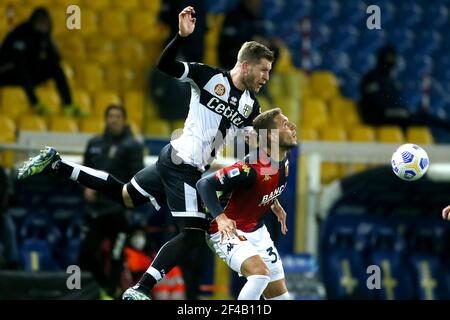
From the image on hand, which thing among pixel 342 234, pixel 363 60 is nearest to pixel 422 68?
pixel 363 60

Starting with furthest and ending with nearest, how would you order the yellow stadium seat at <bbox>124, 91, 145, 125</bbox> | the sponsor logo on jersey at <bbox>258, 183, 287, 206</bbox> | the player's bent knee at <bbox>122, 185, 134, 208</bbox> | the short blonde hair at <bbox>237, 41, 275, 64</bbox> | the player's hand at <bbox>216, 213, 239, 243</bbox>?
1. the yellow stadium seat at <bbox>124, 91, 145, 125</bbox>
2. the player's bent knee at <bbox>122, 185, 134, 208</bbox>
3. the short blonde hair at <bbox>237, 41, 275, 64</bbox>
4. the sponsor logo on jersey at <bbox>258, 183, 287, 206</bbox>
5. the player's hand at <bbox>216, 213, 239, 243</bbox>

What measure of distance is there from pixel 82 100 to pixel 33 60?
869 mm

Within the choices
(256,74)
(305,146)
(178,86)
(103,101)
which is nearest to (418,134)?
(305,146)

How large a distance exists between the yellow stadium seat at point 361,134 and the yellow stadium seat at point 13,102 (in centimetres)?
389

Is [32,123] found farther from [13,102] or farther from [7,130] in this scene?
[13,102]

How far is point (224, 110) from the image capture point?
8.10m

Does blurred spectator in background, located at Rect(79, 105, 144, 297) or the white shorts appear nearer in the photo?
the white shorts

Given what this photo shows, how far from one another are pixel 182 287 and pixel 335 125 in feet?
11.5

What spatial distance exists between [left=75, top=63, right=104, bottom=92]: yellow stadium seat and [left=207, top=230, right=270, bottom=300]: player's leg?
607cm

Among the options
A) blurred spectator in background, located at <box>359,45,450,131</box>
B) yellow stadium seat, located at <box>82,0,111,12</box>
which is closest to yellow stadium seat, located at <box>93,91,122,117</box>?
yellow stadium seat, located at <box>82,0,111,12</box>

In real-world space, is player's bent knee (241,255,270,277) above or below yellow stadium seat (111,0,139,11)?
below

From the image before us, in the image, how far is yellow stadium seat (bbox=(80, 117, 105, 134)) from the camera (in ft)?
41.6

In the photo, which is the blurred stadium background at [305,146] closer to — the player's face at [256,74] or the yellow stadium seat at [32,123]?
the yellow stadium seat at [32,123]

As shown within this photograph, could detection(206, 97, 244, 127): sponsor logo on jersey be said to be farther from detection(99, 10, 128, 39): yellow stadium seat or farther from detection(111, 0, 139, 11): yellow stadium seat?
detection(111, 0, 139, 11): yellow stadium seat
